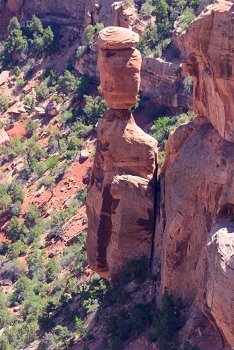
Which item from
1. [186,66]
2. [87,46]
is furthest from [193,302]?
[87,46]

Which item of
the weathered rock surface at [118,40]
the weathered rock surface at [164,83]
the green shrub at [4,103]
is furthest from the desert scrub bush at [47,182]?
the weathered rock surface at [118,40]

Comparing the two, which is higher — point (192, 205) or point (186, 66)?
point (186, 66)

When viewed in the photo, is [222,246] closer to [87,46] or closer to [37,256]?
[37,256]

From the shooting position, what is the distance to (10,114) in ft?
241

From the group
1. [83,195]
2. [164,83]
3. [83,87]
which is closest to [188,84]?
[164,83]

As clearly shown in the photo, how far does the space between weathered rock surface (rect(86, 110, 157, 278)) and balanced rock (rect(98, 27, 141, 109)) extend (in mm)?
868

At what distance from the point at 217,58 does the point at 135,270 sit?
908 cm

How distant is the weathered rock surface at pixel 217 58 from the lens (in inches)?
925

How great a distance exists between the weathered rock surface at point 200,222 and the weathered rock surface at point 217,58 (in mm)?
736

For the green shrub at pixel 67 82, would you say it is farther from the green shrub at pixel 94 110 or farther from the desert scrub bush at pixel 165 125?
the desert scrub bush at pixel 165 125

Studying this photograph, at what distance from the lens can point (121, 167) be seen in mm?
31297

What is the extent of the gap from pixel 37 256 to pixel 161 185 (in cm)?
2129

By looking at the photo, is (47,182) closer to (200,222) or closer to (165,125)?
(165,125)

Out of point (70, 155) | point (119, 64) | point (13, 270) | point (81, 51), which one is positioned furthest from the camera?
point (81, 51)
